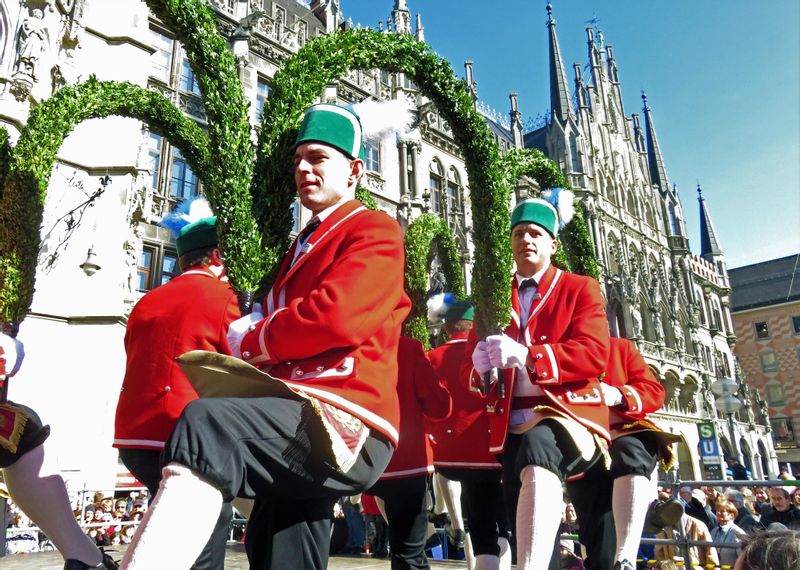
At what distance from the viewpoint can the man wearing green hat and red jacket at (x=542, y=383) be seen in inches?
120

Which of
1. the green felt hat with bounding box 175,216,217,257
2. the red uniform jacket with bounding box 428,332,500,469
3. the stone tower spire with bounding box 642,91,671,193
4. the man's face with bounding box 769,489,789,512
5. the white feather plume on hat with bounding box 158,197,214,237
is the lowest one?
the man's face with bounding box 769,489,789,512

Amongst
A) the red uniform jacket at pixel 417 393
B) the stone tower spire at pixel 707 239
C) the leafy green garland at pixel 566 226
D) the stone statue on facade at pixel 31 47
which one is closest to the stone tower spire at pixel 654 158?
the stone tower spire at pixel 707 239

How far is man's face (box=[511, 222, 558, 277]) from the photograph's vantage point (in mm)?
4031

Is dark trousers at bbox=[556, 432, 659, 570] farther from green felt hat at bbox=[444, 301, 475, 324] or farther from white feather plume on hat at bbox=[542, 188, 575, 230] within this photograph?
green felt hat at bbox=[444, 301, 475, 324]

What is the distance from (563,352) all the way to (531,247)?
0.85m

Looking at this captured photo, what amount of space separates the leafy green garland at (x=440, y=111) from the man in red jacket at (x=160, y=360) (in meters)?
0.61

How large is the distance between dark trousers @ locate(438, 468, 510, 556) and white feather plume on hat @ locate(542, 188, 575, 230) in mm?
1994

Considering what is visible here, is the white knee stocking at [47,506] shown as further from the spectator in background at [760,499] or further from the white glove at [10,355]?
Result: the spectator in background at [760,499]

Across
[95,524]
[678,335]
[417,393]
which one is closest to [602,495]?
[417,393]

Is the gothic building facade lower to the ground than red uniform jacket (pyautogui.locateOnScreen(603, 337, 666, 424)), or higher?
higher

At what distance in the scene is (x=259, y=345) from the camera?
2.34 metres

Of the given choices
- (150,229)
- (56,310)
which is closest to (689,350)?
(150,229)

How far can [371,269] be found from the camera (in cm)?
241

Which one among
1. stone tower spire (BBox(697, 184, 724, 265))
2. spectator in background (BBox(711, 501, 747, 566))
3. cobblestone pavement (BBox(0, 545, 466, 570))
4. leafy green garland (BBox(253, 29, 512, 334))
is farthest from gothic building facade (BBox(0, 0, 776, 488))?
stone tower spire (BBox(697, 184, 724, 265))
